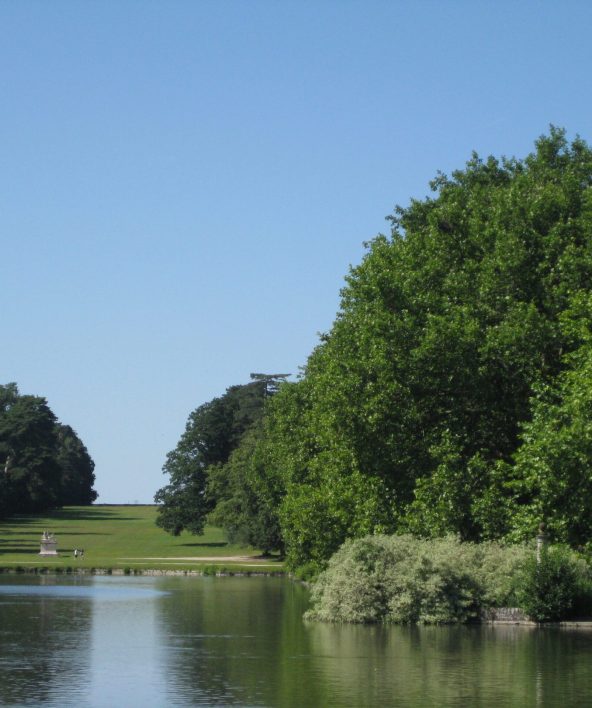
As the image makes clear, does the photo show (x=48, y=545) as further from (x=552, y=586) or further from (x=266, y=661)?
(x=266, y=661)

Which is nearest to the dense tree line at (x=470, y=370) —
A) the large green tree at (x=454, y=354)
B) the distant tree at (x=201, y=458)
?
the large green tree at (x=454, y=354)

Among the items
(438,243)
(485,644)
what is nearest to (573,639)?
(485,644)

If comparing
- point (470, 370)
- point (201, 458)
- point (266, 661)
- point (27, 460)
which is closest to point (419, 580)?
point (470, 370)

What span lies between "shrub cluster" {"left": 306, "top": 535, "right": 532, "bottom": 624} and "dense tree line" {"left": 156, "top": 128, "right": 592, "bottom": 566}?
1.93 metres

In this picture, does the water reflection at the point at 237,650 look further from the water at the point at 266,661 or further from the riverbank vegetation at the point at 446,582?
the riverbank vegetation at the point at 446,582

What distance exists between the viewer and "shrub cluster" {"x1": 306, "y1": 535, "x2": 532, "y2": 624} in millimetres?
44812

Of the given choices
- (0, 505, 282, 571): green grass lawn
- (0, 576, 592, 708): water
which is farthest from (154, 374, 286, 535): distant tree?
(0, 576, 592, 708): water

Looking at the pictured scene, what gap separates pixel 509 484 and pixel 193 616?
1312cm

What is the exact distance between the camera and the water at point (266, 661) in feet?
82.7

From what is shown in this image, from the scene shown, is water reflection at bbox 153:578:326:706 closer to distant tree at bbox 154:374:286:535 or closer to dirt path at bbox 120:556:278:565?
dirt path at bbox 120:556:278:565

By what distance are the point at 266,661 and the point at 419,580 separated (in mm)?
13750

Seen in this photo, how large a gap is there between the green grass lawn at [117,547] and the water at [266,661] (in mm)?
49252

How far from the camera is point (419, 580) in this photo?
1767 inches

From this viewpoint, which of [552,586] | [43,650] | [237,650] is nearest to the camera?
[237,650]
